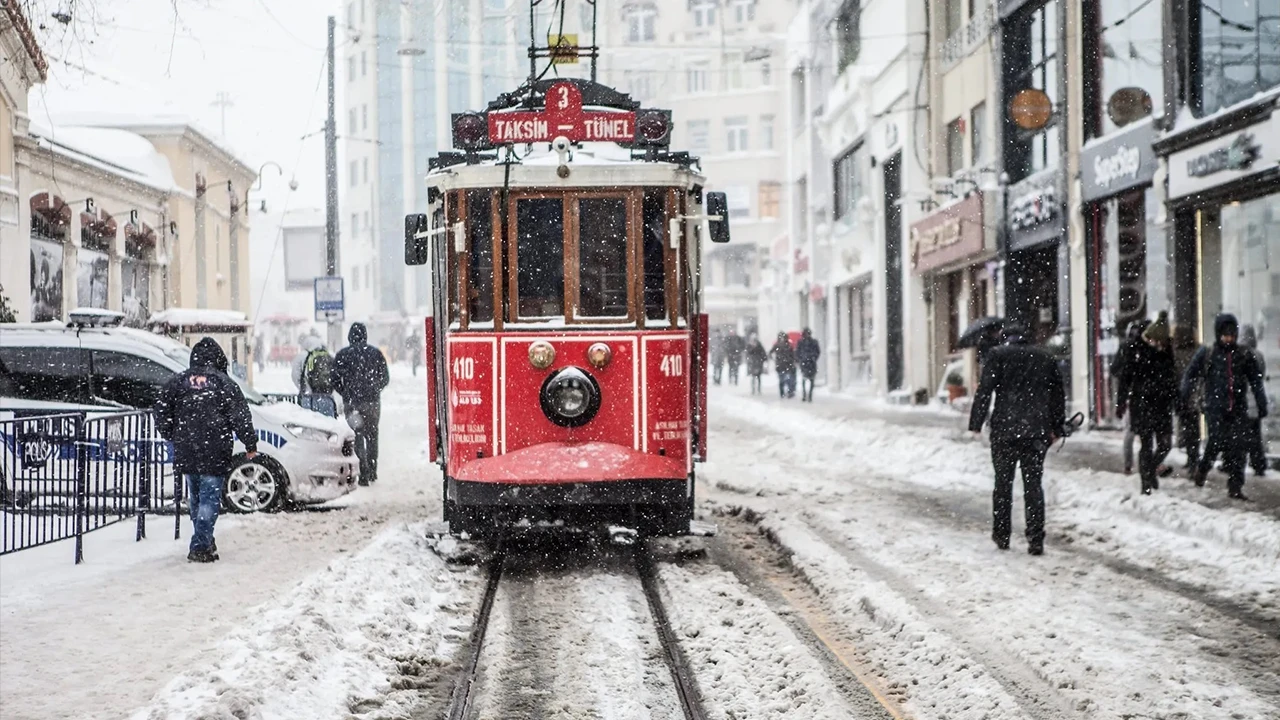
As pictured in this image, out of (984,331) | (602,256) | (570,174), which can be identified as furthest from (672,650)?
(984,331)

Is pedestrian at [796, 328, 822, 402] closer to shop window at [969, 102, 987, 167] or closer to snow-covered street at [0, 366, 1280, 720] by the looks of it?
shop window at [969, 102, 987, 167]

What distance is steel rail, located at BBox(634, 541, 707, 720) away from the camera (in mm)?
6484

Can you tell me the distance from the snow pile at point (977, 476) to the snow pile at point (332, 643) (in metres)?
5.82

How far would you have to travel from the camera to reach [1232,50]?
18.6 m

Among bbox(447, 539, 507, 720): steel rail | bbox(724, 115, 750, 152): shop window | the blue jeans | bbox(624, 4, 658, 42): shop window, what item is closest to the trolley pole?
the blue jeans

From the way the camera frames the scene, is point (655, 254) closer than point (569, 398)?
No

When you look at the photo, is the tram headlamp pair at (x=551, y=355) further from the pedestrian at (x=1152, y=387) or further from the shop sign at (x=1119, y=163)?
the shop sign at (x=1119, y=163)

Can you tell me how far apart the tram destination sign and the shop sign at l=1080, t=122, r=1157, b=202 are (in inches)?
461

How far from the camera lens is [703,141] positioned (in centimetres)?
7450

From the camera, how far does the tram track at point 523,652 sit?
658 cm

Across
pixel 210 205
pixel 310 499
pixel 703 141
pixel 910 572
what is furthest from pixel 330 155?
pixel 703 141

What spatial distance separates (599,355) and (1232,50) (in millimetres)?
11918

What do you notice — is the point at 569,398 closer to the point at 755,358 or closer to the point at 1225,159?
the point at 1225,159

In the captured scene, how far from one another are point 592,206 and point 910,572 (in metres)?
3.48
